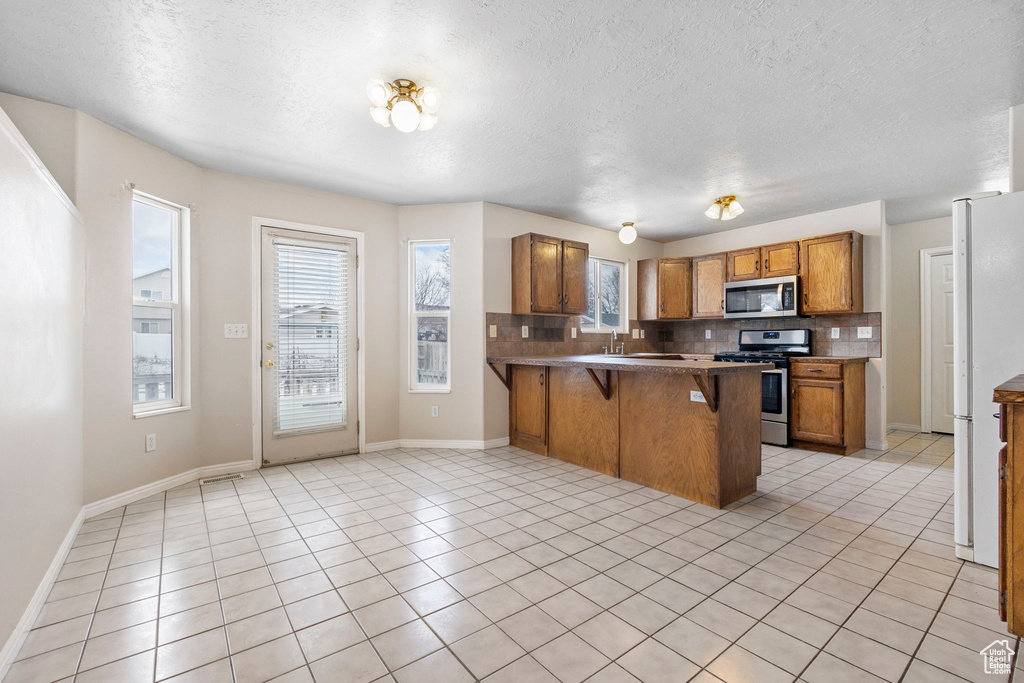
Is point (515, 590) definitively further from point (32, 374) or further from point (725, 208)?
point (725, 208)

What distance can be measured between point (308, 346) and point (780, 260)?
512 cm

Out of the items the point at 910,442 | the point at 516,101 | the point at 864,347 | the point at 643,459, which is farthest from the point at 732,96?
the point at 910,442

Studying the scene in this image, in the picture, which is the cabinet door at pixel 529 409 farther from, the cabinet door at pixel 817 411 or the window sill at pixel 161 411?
the window sill at pixel 161 411

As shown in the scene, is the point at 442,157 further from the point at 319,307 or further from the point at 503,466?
the point at 503,466

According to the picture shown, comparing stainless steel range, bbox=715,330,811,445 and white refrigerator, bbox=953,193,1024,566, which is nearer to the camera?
white refrigerator, bbox=953,193,1024,566

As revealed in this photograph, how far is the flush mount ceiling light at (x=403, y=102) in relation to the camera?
2.43m

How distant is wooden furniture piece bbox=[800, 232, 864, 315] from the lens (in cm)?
462

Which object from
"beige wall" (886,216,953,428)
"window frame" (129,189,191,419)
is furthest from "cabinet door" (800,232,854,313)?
"window frame" (129,189,191,419)

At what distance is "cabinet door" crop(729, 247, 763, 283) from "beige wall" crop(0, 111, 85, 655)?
5974mm

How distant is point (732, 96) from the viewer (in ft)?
8.66

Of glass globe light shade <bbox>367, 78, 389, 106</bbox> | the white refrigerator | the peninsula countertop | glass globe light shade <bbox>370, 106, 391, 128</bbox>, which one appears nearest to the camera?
the white refrigerator

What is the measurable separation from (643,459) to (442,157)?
2.80 meters

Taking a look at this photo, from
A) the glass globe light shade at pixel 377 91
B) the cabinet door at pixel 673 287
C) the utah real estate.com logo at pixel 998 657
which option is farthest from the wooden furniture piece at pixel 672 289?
the utah real estate.com logo at pixel 998 657

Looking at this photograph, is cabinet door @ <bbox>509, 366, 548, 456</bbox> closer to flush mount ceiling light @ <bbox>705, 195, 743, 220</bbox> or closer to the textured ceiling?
the textured ceiling
